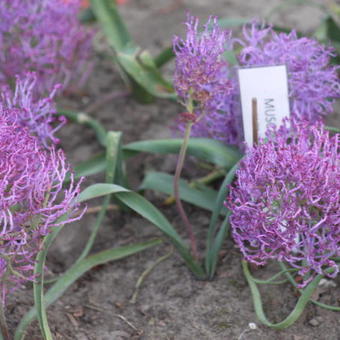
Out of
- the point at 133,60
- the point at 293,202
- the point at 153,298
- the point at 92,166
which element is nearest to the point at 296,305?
the point at 293,202

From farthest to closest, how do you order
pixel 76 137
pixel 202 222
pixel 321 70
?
pixel 76 137, pixel 202 222, pixel 321 70

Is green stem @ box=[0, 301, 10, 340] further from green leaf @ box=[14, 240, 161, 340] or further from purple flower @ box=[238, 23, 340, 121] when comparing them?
purple flower @ box=[238, 23, 340, 121]

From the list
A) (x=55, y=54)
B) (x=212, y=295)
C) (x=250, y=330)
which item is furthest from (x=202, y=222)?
(x=55, y=54)

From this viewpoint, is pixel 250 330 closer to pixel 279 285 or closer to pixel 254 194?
pixel 279 285

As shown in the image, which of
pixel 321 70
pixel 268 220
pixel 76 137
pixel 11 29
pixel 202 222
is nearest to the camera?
pixel 268 220

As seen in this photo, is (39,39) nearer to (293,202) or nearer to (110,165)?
(110,165)
